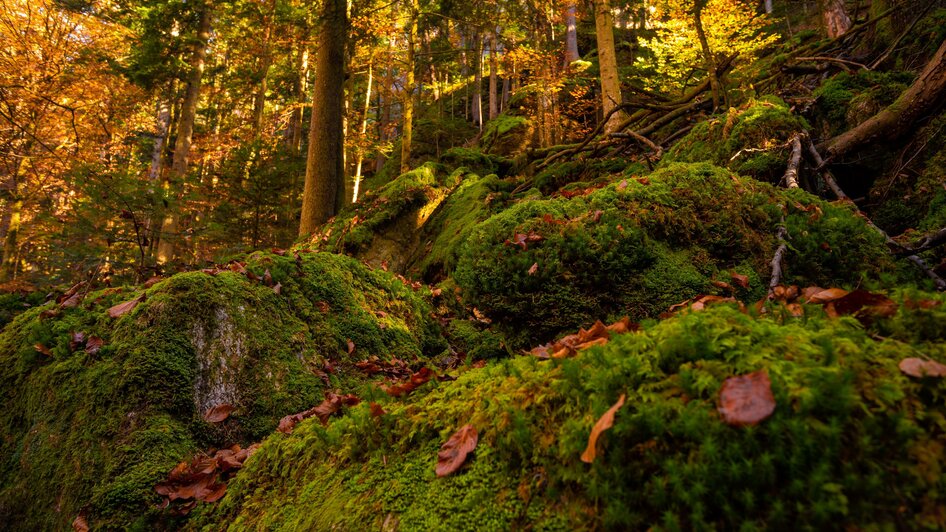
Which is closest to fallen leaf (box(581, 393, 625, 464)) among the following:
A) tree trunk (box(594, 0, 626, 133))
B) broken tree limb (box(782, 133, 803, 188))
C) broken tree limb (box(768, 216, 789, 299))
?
broken tree limb (box(768, 216, 789, 299))

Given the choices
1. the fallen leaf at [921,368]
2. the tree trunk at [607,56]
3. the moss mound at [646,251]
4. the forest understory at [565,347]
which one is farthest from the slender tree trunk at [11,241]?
the fallen leaf at [921,368]

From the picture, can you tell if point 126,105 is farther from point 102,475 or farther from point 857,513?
point 857,513

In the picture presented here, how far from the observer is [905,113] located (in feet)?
15.3

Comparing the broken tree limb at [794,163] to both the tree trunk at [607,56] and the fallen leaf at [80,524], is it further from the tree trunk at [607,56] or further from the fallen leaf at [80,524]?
the fallen leaf at [80,524]

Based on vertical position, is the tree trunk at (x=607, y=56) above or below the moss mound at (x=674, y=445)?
above

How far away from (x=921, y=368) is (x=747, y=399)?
1.41 ft

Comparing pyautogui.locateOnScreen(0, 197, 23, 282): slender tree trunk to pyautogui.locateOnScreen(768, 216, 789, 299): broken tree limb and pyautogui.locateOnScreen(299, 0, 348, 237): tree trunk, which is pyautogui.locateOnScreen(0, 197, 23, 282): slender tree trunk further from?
pyautogui.locateOnScreen(768, 216, 789, 299): broken tree limb

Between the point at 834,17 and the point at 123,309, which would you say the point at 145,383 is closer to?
the point at 123,309

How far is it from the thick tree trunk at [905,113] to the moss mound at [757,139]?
1.81 ft

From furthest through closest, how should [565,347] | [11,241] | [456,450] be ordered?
1. [11,241]
2. [565,347]
3. [456,450]

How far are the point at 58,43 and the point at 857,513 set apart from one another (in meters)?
16.4

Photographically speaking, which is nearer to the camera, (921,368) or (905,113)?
(921,368)

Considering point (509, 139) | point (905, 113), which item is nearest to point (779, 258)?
point (905, 113)

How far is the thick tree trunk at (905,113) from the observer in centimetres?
441
